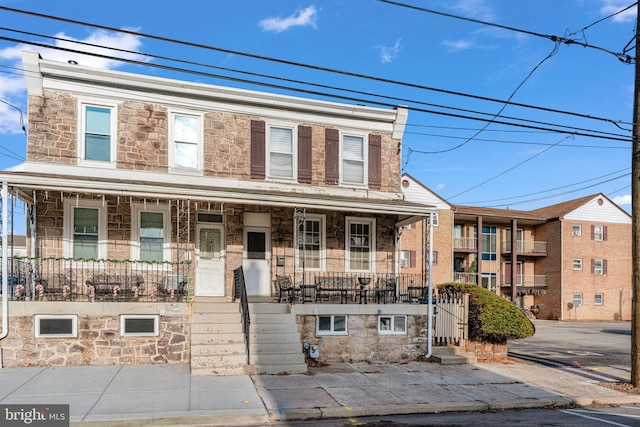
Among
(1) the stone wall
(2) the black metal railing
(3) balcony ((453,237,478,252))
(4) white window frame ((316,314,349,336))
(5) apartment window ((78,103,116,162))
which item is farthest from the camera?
(3) balcony ((453,237,478,252))

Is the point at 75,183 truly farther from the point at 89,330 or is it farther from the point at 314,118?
the point at 314,118

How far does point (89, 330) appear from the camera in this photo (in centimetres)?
1143

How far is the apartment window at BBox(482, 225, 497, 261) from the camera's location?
127 feet

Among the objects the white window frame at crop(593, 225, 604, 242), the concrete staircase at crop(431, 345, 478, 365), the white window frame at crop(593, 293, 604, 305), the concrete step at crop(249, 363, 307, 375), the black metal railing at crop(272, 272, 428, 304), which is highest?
the white window frame at crop(593, 225, 604, 242)

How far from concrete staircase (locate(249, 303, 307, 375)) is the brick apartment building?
2611cm

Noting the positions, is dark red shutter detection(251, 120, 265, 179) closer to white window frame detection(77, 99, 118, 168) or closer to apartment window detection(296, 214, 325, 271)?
apartment window detection(296, 214, 325, 271)

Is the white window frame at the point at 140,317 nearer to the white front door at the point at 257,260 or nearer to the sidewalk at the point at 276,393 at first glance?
the sidewalk at the point at 276,393

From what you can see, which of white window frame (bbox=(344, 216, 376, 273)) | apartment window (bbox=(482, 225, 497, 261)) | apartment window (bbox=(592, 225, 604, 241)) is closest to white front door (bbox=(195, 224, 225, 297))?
white window frame (bbox=(344, 216, 376, 273))

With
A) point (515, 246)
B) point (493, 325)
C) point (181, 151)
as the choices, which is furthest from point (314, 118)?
point (515, 246)

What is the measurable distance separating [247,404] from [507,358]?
9.02 m

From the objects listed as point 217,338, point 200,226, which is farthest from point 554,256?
point 217,338

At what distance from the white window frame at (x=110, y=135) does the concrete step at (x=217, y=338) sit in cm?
560

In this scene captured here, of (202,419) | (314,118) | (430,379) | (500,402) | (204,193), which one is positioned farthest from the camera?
(314,118)

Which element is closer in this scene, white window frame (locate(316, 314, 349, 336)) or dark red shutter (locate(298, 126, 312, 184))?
white window frame (locate(316, 314, 349, 336))
